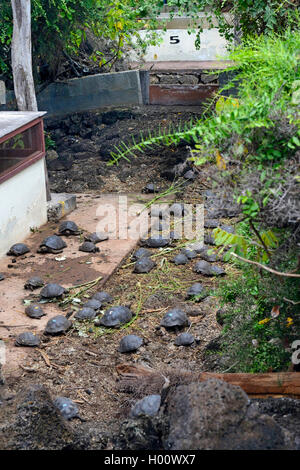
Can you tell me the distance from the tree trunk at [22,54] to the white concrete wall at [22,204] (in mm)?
923

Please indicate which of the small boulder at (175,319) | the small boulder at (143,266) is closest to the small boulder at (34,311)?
the small boulder at (175,319)

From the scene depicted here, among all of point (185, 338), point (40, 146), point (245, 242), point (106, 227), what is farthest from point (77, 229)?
point (245, 242)

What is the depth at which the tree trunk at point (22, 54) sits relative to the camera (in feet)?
23.5

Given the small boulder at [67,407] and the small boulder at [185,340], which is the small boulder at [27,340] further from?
the small boulder at [185,340]

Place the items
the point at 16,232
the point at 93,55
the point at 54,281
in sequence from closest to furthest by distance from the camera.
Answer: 1. the point at 54,281
2. the point at 16,232
3. the point at 93,55

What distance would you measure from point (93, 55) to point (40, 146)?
14.6 feet

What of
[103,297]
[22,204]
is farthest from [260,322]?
[22,204]

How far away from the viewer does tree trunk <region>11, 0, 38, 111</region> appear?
23.5ft

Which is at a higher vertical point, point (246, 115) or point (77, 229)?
point (246, 115)

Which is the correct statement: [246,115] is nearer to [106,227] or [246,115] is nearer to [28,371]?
[28,371]

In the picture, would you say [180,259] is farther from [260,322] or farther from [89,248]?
[260,322]

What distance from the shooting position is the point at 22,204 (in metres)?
6.85

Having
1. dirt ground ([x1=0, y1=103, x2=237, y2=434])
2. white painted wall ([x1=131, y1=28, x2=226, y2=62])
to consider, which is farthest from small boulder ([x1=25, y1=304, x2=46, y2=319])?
white painted wall ([x1=131, y1=28, x2=226, y2=62])

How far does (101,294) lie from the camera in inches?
220
